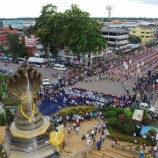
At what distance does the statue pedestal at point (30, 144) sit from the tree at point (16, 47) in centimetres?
4232

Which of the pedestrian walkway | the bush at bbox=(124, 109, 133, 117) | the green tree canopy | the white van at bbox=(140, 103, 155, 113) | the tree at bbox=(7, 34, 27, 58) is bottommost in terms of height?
the pedestrian walkway

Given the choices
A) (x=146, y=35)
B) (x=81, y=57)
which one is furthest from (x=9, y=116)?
(x=146, y=35)

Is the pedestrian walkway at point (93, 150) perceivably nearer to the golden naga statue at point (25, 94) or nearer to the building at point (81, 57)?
the golden naga statue at point (25, 94)

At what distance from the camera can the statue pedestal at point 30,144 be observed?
17906 mm

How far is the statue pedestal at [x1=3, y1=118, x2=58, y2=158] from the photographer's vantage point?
17.9 metres

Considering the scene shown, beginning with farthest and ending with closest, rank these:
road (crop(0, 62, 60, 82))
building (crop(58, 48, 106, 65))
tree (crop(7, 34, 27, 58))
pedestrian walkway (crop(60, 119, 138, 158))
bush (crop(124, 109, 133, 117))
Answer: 1. tree (crop(7, 34, 27, 58))
2. building (crop(58, 48, 106, 65))
3. road (crop(0, 62, 60, 82))
4. bush (crop(124, 109, 133, 117))
5. pedestrian walkway (crop(60, 119, 138, 158))

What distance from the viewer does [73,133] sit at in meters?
22.4

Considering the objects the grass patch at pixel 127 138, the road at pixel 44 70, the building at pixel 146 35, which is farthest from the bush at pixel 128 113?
the building at pixel 146 35

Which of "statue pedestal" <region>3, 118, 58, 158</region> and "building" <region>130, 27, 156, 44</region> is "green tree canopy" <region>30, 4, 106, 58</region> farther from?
"building" <region>130, 27, 156, 44</region>

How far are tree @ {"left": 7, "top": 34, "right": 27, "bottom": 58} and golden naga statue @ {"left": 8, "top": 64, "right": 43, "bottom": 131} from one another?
1657 inches

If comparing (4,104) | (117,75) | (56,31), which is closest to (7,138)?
(4,104)

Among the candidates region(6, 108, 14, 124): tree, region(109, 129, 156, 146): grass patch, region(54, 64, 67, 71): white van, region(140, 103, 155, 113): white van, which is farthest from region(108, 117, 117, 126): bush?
region(54, 64, 67, 71): white van

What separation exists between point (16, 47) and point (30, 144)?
144ft

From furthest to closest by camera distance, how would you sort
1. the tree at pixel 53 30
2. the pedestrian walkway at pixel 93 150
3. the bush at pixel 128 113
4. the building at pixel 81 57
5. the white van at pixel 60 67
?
the building at pixel 81 57 < the tree at pixel 53 30 < the white van at pixel 60 67 < the bush at pixel 128 113 < the pedestrian walkway at pixel 93 150
